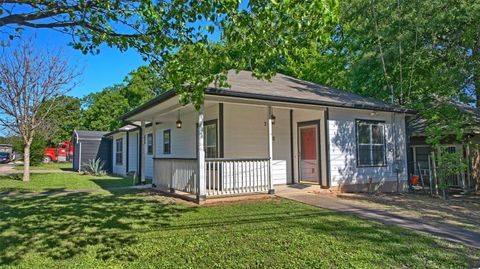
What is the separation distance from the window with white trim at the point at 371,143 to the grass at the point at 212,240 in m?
4.51

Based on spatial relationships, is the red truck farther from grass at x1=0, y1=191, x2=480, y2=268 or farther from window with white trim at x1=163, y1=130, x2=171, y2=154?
grass at x1=0, y1=191, x2=480, y2=268

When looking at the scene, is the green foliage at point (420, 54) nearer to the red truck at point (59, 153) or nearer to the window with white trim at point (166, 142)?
the window with white trim at point (166, 142)

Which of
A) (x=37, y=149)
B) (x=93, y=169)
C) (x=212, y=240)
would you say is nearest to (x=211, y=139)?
(x=212, y=240)

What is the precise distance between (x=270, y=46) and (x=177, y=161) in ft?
18.4

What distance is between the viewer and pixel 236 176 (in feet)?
28.5

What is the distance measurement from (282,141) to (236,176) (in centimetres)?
343

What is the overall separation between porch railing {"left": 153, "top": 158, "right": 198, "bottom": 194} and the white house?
0.03 m

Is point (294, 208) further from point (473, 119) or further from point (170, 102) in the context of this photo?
point (473, 119)

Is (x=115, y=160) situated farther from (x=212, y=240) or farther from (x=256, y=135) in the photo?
(x=212, y=240)

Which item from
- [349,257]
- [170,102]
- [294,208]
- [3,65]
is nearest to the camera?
[349,257]

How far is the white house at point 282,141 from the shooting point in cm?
886

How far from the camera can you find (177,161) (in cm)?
963

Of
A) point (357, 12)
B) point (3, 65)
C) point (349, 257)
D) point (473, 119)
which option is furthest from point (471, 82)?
point (3, 65)

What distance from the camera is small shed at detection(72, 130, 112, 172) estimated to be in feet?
74.0
